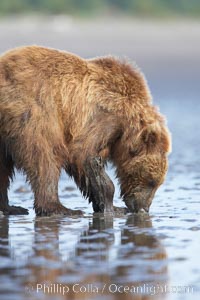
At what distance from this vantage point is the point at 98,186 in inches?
368

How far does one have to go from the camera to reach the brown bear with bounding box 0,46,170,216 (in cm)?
892

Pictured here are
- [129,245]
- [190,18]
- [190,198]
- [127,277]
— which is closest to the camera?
[127,277]

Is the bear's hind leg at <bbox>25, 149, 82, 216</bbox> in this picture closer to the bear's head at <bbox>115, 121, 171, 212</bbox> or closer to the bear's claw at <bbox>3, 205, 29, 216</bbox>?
the bear's claw at <bbox>3, 205, 29, 216</bbox>

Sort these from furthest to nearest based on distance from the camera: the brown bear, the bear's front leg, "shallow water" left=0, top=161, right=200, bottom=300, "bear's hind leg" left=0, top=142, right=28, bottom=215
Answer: "bear's hind leg" left=0, top=142, right=28, bottom=215, the bear's front leg, the brown bear, "shallow water" left=0, top=161, right=200, bottom=300

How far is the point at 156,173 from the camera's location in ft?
30.7

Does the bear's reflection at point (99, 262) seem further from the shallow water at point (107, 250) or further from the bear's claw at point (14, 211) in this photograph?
the bear's claw at point (14, 211)

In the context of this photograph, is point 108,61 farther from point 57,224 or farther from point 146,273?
point 146,273

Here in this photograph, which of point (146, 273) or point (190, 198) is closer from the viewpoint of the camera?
point (146, 273)

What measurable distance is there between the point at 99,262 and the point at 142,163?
213cm

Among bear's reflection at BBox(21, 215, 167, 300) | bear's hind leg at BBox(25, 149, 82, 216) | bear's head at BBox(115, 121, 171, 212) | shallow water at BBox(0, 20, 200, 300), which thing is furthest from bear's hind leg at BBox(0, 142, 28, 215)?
bear's head at BBox(115, 121, 171, 212)

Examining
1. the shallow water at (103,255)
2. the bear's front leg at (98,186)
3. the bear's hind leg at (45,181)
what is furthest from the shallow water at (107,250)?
the bear's front leg at (98,186)

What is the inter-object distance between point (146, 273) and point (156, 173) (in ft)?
8.14

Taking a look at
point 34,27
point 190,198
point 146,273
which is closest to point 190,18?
point 34,27

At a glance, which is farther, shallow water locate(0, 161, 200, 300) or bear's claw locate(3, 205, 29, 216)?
bear's claw locate(3, 205, 29, 216)
